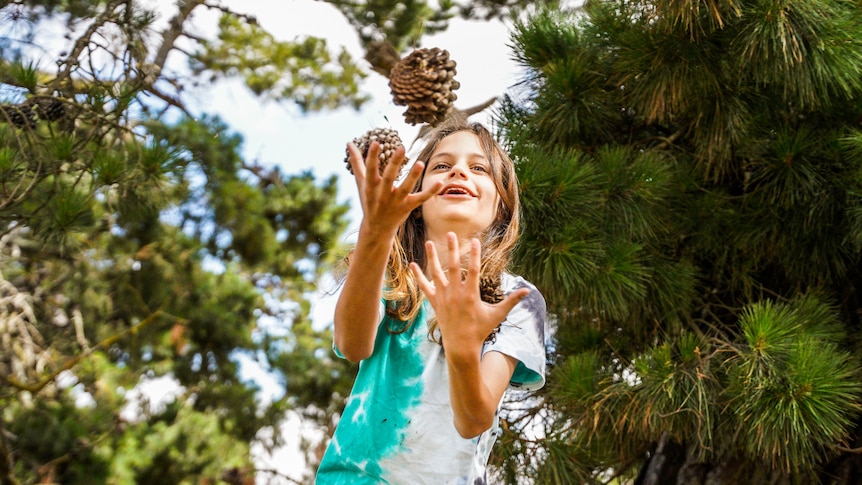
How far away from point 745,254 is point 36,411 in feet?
14.1

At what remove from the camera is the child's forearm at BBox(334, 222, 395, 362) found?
1.03 meters

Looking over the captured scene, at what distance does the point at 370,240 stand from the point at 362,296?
0.08 m

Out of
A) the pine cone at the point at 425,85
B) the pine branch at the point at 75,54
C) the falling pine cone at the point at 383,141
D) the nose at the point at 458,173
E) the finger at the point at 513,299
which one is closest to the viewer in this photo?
the finger at the point at 513,299

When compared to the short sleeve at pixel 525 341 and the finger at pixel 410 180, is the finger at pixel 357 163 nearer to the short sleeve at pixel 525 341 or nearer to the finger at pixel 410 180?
the finger at pixel 410 180

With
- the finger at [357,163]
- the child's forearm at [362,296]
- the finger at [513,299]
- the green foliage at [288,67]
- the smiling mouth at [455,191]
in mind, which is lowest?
the finger at [513,299]

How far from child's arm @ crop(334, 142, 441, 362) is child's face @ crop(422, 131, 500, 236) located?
28 centimetres

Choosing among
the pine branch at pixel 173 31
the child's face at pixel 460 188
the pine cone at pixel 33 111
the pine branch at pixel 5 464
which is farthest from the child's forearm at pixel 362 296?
the pine branch at pixel 5 464

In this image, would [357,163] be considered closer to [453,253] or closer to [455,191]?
[453,253]

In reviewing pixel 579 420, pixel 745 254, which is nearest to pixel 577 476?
pixel 579 420

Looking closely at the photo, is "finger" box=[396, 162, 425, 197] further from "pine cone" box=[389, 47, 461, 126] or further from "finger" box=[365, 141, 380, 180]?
"pine cone" box=[389, 47, 461, 126]

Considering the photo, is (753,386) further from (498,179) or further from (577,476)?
(498,179)

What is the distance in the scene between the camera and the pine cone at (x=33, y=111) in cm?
194

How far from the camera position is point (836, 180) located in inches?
79.3

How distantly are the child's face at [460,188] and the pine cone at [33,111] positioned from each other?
0.98 meters
